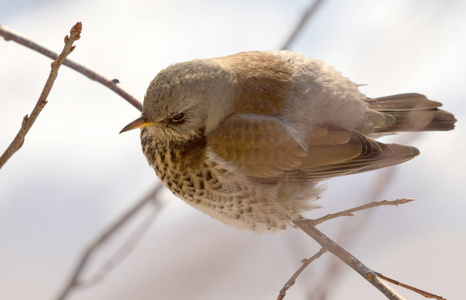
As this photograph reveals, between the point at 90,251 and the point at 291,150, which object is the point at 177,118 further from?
the point at 90,251

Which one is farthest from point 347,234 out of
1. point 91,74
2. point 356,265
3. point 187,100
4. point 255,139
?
point 91,74

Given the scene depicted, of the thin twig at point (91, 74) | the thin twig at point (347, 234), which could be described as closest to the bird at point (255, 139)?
the thin twig at point (91, 74)

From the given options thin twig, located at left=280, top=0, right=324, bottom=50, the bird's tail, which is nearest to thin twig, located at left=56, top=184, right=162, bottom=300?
thin twig, located at left=280, top=0, right=324, bottom=50

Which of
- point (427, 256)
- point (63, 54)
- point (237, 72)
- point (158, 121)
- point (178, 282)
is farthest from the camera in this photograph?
point (427, 256)

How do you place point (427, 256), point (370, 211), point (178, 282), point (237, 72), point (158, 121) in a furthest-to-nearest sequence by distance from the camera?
1. point (427, 256)
2. point (237, 72)
3. point (158, 121)
4. point (370, 211)
5. point (178, 282)

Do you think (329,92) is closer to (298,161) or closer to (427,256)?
(298,161)

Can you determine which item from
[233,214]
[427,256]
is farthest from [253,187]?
[427,256]

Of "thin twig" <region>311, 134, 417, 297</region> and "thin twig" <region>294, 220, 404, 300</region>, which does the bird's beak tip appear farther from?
"thin twig" <region>311, 134, 417, 297</region>
